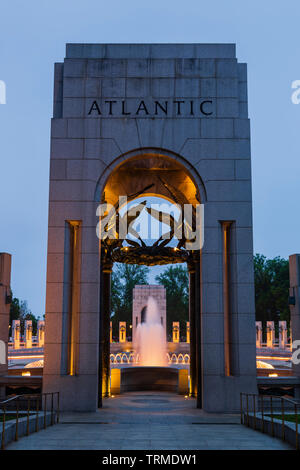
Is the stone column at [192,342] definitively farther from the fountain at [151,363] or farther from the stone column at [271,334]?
the stone column at [271,334]

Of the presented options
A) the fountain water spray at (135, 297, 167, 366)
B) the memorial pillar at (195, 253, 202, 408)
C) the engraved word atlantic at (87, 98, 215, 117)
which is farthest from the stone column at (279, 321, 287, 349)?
the engraved word atlantic at (87, 98, 215, 117)

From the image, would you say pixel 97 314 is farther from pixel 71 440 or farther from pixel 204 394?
pixel 71 440

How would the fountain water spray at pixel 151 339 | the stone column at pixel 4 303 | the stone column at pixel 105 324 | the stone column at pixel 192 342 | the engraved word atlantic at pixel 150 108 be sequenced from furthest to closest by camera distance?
the fountain water spray at pixel 151 339 → the stone column at pixel 192 342 → the stone column at pixel 105 324 → the engraved word atlantic at pixel 150 108 → the stone column at pixel 4 303

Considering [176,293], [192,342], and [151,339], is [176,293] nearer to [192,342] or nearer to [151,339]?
[151,339]

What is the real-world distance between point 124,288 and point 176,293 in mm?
9659

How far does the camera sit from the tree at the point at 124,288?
80.9 metres

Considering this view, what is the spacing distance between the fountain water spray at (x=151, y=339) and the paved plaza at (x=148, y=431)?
2495 cm

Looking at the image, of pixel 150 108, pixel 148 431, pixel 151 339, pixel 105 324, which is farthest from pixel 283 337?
pixel 148 431

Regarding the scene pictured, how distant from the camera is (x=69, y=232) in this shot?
15211 mm

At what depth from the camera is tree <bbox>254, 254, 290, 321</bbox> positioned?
2751 inches

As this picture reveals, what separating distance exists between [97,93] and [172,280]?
248ft

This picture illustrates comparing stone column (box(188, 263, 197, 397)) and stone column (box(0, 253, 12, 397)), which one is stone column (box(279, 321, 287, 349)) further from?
stone column (box(0, 253, 12, 397))

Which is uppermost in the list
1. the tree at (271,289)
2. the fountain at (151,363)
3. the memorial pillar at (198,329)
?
the tree at (271,289)

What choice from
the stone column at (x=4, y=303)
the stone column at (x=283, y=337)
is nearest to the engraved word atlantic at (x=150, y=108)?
the stone column at (x=4, y=303)
